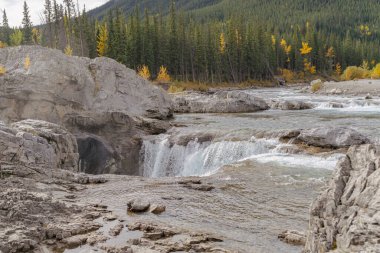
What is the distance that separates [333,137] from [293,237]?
13.5 meters

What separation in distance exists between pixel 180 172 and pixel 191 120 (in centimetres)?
1215

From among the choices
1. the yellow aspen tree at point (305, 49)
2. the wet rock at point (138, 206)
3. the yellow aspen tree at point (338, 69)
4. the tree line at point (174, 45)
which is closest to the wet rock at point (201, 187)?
the wet rock at point (138, 206)

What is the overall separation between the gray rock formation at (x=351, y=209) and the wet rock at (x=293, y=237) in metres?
3.20

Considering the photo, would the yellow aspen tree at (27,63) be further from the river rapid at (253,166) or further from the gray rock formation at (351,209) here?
the gray rock formation at (351,209)

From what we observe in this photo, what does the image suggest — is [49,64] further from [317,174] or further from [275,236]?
[275,236]

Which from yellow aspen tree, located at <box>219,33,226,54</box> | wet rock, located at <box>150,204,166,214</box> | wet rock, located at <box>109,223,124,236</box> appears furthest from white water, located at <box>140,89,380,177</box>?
yellow aspen tree, located at <box>219,33,226,54</box>

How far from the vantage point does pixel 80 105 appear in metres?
31.2

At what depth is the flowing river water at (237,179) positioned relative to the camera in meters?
13.7

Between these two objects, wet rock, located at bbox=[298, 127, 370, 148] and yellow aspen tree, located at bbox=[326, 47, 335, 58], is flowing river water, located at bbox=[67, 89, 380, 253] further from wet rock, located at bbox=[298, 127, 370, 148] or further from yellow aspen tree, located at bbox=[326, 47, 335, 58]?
yellow aspen tree, located at bbox=[326, 47, 335, 58]

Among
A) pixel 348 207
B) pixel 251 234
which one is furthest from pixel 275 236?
pixel 348 207

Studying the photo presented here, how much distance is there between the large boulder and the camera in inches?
691

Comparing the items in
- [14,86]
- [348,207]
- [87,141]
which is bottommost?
[87,141]

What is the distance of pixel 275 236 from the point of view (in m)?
12.7

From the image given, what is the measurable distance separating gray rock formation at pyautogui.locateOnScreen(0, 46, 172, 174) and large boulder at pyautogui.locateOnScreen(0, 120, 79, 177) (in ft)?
16.5
